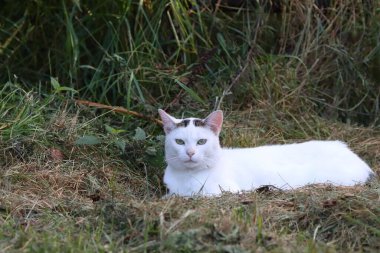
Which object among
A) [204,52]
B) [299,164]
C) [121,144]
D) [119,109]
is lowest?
[299,164]

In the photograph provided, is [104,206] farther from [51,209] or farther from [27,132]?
[27,132]

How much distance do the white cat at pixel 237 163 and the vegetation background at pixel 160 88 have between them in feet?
0.83

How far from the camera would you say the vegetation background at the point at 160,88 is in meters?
4.27

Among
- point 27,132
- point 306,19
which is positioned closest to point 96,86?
point 27,132

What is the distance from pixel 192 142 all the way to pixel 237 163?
0.37 metres

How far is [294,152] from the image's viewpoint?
479 cm

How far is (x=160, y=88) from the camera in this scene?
224 inches

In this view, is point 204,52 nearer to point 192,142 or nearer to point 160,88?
point 160,88

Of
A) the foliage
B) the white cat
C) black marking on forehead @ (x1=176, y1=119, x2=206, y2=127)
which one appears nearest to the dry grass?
the white cat

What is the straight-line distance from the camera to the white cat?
14.3ft

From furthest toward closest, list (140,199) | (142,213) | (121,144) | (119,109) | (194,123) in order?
(119,109) < (121,144) < (194,123) < (140,199) < (142,213)

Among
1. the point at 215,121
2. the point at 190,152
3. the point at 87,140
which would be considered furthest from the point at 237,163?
the point at 87,140

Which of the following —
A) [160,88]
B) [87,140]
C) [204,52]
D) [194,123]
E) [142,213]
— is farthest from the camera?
[204,52]

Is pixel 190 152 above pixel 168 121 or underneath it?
underneath
